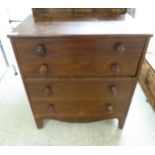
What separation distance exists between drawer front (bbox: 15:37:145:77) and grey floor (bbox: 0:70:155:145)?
64cm

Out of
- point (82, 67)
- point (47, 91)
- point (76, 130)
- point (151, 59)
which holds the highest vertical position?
point (82, 67)

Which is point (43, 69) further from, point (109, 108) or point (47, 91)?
point (109, 108)

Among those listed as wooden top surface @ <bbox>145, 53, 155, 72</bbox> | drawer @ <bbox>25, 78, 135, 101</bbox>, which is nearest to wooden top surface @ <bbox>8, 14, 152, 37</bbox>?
drawer @ <bbox>25, 78, 135, 101</bbox>

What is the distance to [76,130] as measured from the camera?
1355 millimetres

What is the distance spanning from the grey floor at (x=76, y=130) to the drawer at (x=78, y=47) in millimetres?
774

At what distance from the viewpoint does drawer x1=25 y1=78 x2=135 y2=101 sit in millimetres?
988

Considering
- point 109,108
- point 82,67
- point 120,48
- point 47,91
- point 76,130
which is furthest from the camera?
point 76,130

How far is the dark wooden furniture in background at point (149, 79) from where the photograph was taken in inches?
56.6

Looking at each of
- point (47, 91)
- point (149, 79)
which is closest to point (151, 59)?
point (149, 79)

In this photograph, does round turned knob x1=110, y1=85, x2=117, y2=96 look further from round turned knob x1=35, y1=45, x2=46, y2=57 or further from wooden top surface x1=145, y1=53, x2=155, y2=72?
wooden top surface x1=145, y1=53, x2=155, y2=72

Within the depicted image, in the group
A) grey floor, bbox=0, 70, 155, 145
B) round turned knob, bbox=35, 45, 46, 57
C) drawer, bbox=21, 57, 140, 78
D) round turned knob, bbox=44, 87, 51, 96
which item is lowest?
grey floor, bbox=0, 70, 155, 145

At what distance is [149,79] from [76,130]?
88 cm

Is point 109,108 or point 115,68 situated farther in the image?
point 109,108
